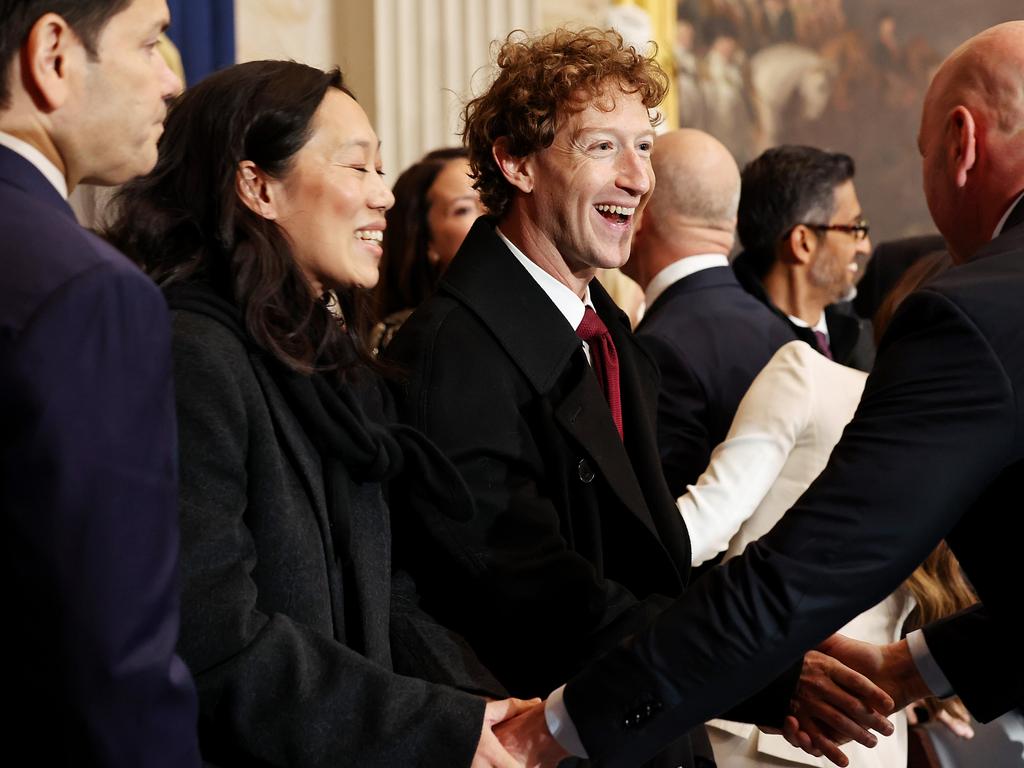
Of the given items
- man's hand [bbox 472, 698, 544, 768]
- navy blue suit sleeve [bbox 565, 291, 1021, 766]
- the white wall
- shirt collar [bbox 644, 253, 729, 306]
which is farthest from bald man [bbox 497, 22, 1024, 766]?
the white wall

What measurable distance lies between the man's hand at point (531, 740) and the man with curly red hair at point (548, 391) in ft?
0.16

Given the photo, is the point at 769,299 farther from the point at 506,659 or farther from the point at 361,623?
the point at 361,623

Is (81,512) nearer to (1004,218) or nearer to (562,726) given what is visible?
(562,726)

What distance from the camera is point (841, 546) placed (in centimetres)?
216

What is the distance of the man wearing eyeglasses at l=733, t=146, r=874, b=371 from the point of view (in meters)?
4.55

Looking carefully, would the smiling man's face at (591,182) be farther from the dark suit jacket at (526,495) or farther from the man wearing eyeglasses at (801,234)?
the man wearing eyeglasses at (801,234)

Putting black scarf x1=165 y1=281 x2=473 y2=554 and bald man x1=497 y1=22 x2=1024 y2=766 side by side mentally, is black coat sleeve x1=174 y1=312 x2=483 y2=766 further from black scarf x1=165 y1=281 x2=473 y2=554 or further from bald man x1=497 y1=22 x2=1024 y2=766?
bald man x1=497 y1=22 x2=1024 y2=766

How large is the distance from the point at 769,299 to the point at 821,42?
6.96m

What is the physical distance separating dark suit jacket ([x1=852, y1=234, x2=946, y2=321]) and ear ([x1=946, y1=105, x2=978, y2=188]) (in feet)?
11.6

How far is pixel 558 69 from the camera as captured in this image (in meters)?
2.79

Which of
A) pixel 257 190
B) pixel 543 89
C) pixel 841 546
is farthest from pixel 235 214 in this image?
pixel 841 546

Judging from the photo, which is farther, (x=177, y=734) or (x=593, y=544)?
(x=593, y=544)

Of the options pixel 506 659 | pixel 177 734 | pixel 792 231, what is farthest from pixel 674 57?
pixel 177 734

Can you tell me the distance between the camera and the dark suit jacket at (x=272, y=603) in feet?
6.47
